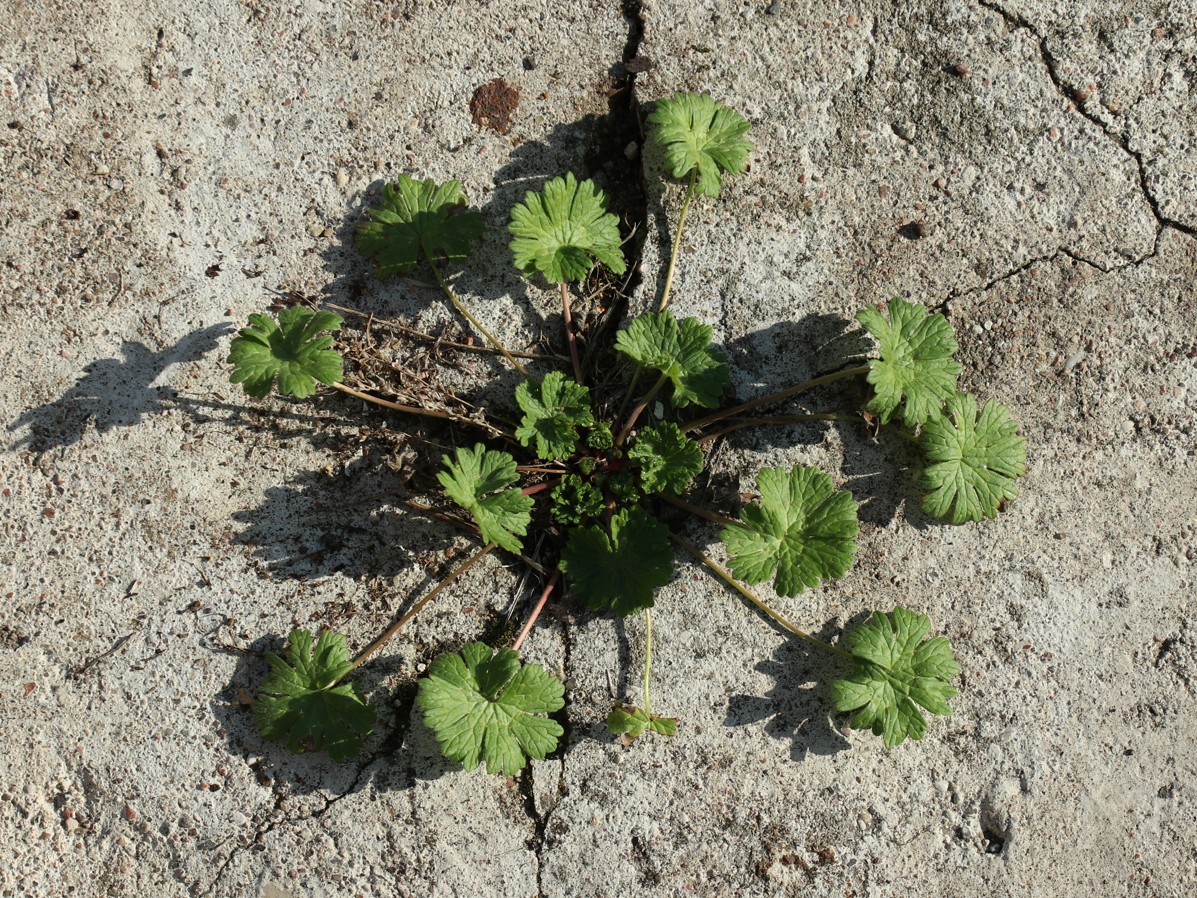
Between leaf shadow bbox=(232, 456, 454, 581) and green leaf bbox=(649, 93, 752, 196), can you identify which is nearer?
green leaf bbox=(649, 93, 752, 196)

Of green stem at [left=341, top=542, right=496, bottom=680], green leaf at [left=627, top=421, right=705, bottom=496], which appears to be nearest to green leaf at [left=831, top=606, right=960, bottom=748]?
green leaf at [left=627, top=421, right=705, bottom=496]

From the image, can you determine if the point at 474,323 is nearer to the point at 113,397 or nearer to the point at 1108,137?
the point at 113,397

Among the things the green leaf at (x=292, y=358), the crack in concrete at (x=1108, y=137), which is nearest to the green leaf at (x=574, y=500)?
the green leaf at (x=292, y=358)

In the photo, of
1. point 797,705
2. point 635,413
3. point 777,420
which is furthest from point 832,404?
point 797,705

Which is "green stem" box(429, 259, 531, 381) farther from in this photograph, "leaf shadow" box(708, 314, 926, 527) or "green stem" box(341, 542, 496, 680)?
"leaf shadow" box(708, 314, 926, 527)

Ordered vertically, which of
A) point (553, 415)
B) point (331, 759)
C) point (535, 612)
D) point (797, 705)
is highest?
point (553, 415)

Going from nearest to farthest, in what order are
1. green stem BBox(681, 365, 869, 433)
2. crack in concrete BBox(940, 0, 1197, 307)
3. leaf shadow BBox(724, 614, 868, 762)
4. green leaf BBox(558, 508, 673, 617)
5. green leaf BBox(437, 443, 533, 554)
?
green leaf BBox(437, 443, 533, 554) → green leaf BBox(558, 508, 673, 617) → green stem BBox(681, 365, 869, 433) → leaf shadow BBox(724, 614, 868, 762) → crack in concrete BBox(940, 0, 1197, 307)

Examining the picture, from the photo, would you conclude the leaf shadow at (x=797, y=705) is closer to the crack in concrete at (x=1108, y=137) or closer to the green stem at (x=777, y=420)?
the green stem at (x=777, y=420)

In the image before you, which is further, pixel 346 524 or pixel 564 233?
pixel 346 524
